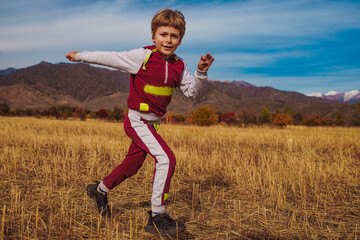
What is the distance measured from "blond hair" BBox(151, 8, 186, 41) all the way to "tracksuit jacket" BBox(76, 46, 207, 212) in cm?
26

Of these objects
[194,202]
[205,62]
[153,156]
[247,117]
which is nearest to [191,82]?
[205,62]

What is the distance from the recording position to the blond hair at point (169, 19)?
254 centimetres

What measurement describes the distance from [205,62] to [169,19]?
55 cm

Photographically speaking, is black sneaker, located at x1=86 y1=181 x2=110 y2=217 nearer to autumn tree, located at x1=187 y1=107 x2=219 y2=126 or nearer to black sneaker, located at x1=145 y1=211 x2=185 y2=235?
black sneaker, located at x1=145 y1=211 x2=185 y2=235

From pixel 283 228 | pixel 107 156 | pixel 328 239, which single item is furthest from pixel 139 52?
pixel 107 156

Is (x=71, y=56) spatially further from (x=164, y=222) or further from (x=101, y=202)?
(x=164, y=222)

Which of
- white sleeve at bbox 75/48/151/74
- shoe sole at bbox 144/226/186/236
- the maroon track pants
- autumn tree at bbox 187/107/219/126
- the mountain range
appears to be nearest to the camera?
shoe sole at bbox 144/226/186/236

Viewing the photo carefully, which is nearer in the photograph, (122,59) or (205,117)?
(122,59)

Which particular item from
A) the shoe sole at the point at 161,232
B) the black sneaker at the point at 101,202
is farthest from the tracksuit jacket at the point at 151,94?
the black sneaker at the point at 101,202

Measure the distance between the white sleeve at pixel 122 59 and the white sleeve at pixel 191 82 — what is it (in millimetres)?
495

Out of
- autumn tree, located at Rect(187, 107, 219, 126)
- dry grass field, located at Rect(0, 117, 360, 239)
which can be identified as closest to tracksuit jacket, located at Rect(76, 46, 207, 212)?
dry grass field, located at Rect(0, 117, 360, 239)

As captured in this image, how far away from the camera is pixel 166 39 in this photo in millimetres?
2568

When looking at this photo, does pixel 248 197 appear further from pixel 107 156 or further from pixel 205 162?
pixel 107 156

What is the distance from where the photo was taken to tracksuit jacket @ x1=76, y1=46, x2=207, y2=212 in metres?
2.49
